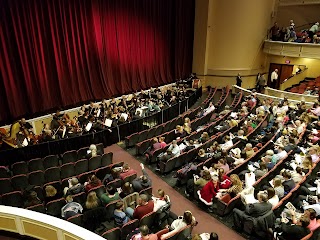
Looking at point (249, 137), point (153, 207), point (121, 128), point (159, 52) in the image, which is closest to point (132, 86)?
point (159, 52)

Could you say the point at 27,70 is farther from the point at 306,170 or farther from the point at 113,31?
the point at 306,170

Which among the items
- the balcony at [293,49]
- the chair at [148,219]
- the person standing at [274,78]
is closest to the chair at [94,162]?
the chair at [148,219]

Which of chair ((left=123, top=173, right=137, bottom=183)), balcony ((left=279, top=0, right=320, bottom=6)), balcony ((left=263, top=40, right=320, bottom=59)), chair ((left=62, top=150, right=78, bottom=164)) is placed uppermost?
balcony ((left=279, top=0, right=320, bottom=6))

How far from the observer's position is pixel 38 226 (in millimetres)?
4445

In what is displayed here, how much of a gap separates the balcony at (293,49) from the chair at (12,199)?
13.1 meters

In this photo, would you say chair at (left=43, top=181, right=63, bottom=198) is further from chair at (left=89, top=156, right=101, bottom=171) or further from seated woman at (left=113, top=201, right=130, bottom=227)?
seated woman at (left=113, top=201, right=130, bottom=227)

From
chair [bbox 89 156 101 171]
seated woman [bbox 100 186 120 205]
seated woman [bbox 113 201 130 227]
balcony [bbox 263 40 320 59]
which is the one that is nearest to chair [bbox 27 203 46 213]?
seated woman [bbox 100 186 120 205]

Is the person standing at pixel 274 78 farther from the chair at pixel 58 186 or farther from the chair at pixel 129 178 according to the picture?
the chair at pixel 58 186

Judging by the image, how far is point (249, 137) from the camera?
315 inches

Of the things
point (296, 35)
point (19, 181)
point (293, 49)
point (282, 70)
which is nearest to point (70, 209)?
point (19, 181)

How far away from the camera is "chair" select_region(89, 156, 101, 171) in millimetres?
6816

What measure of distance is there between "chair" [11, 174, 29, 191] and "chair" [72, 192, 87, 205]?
144 cm

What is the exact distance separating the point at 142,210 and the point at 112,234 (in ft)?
2.20

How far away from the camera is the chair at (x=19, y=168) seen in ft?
21.3
